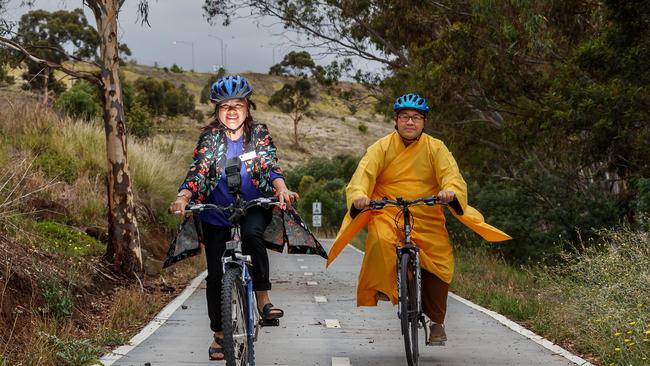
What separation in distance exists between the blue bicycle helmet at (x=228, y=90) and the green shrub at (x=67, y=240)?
6.23 meters

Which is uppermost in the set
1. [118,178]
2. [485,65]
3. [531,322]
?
[485,65]

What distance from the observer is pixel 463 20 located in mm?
24797

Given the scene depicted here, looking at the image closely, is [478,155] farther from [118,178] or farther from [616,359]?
[616,359]

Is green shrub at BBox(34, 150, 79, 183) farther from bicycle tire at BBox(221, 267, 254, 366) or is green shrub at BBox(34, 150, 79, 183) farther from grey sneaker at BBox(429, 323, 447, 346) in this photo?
bicycle tire at BBox(221, 267, 254, 366)

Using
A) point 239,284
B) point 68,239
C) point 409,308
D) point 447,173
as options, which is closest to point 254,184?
point 239,284

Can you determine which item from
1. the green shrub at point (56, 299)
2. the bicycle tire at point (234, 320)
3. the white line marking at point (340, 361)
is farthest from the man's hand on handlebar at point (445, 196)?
the green shrub at point (56, 299)

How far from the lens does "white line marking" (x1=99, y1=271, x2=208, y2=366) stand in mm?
8484

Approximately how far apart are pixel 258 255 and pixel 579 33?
611 inches

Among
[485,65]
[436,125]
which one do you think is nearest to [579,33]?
[485,65]

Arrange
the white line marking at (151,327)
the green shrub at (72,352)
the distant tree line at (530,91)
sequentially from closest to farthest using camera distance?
the green shrub at (72,352) < the white line marking at (151,327) < the distant tree line at (530,91)

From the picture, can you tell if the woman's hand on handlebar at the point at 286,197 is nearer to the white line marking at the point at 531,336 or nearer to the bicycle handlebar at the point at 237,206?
the bicycle handlebar at the point at 237,206

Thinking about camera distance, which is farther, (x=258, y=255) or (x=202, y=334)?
(x=202, y=334)

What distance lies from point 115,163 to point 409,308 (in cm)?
741

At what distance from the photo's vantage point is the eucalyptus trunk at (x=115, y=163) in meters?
14.4
